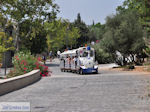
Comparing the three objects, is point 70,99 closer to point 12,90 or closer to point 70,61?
point 12,90

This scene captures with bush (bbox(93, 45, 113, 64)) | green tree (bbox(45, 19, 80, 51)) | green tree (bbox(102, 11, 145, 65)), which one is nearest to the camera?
green tree (bbox(102, 11, 145, 65))

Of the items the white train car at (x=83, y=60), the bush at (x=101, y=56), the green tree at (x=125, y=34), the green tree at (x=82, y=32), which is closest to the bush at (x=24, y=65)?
the white train car at (x=83, y=60)

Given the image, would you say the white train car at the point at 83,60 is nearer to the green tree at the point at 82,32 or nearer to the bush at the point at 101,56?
the bush at the point at 101,56

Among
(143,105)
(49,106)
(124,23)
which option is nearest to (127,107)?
(143,105)

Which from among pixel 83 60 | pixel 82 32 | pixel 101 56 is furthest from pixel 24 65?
pixel 82 32

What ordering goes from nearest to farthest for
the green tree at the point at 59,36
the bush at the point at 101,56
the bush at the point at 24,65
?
the bush at the point at 24,65
the bush at the point at 101,56
the green tree at the point at 59,36

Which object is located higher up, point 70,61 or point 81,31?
point 81,31

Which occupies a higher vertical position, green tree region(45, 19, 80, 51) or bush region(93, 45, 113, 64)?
green tree region(45, 19, 80, 51)

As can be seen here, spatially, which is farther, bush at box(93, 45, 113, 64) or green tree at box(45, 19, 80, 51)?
green tree at box(45, 19, 80, 51)

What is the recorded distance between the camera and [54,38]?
86.6 metres

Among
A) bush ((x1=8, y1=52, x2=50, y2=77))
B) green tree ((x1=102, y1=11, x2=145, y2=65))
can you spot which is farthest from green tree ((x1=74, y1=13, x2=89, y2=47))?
bush ((x1=8, y1=52, x2=50, y2=77))

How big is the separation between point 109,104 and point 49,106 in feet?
6.10

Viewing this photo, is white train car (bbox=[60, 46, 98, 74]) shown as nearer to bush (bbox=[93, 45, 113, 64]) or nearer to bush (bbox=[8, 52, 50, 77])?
bush (bbox=[8, 52, 50, 77])

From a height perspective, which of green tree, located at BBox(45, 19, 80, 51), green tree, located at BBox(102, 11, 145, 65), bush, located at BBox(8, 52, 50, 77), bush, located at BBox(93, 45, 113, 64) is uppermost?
green tree, located at BBox(45, 19, 80, 51)
